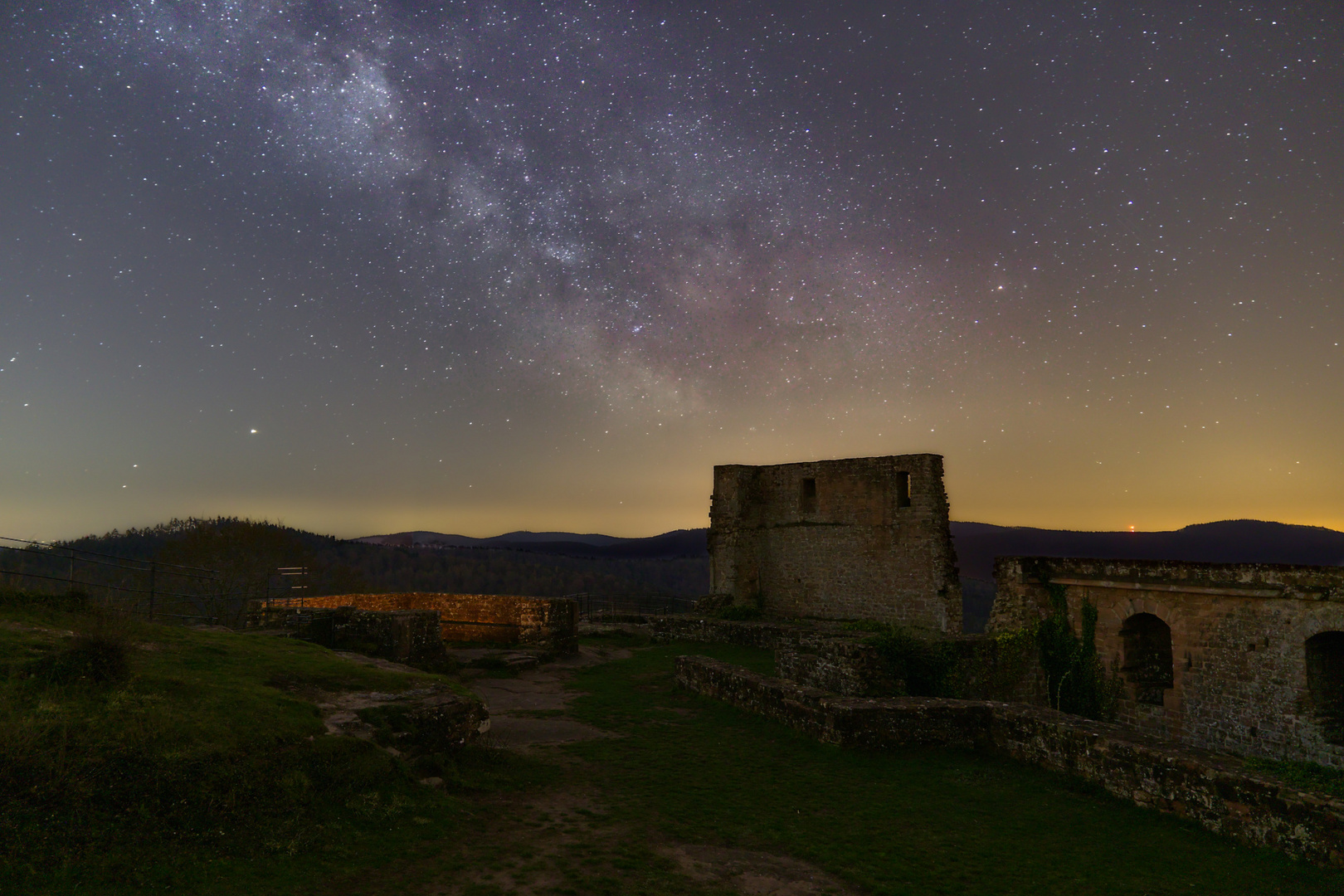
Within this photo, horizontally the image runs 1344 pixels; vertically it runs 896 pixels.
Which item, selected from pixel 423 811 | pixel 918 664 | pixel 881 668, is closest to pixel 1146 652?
pixel 918 664

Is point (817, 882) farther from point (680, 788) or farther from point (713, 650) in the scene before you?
point (713, 650)

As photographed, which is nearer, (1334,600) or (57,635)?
(57,635)

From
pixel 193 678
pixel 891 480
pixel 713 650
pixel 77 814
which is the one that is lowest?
pixel 713 650

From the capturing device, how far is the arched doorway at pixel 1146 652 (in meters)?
13.8

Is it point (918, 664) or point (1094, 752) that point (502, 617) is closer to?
point (918, 664)

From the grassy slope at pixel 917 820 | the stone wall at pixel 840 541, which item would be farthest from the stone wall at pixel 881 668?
the stone wall at pixel 840 541

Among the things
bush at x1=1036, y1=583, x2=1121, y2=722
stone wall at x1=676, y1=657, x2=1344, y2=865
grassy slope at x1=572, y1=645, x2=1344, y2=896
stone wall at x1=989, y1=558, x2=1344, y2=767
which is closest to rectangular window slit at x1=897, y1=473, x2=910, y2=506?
stone wall at x1=989, y1=558, x2=1344, y2=767

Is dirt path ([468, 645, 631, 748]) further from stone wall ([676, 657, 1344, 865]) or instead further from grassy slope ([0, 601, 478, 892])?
stone wall ([676, 657, 1344, 865])

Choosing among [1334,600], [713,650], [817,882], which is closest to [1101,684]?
[1334,600]

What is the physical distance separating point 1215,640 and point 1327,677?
150 centimetres

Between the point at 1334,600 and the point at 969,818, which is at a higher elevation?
the point at 1334,600

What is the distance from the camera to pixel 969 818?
23.7 ft

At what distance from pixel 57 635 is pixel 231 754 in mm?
3474

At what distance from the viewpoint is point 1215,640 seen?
40.5ft
